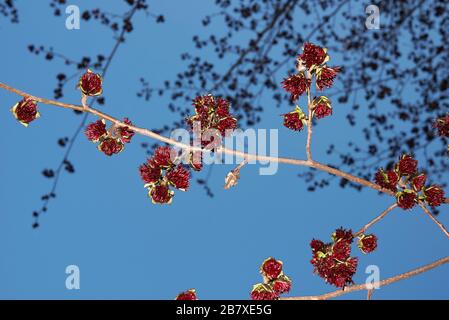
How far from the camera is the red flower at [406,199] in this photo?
9.39 feet

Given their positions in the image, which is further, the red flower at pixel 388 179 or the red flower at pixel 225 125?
the red flower at pixel 388 179

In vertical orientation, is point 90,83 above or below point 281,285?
above

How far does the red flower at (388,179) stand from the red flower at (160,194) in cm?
118

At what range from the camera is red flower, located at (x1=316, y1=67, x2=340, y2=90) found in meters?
2.68

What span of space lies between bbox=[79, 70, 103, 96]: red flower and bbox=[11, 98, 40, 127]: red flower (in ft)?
0.88

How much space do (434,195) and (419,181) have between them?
108mm

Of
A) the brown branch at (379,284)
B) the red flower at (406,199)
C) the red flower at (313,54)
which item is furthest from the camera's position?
the red flower at (406,199)

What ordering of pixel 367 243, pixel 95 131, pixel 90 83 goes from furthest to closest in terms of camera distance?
pixel 367 243 → pixel 95 131 → pixel 90 83

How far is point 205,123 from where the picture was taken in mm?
2736

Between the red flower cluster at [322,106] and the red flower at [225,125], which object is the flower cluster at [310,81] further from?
the red flower at [225,125]

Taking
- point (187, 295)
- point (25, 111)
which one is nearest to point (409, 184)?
point (187, 295)

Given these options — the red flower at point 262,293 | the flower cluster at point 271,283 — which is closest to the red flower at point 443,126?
the flower cluster at point 271,283

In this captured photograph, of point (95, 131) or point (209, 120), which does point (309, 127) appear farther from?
point (95, 131)

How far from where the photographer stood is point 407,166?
2902mm
